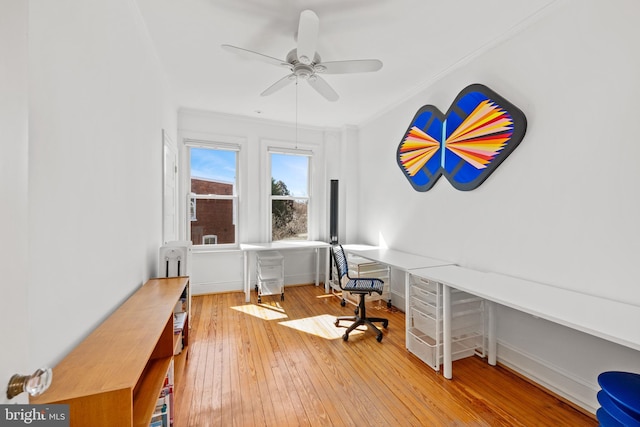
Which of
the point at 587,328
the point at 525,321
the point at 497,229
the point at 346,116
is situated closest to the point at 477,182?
the point at 497,229

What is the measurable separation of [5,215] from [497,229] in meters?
2.81

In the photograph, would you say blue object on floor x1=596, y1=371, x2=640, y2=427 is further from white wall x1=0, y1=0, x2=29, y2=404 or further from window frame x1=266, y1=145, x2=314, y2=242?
window frame x1=266, y1=145, x2=314, y2=242

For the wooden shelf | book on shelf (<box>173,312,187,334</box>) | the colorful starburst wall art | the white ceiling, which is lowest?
book on shelf (<box>173,312,187,334</box>)

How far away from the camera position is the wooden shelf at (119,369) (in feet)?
2.95

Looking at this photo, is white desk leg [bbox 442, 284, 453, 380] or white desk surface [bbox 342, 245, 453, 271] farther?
white desk surface [bbox 342, 245, 453, 271]

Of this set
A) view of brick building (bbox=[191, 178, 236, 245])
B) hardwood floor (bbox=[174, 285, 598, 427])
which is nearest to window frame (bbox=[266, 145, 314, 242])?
view of brick building (bbox=[191, 178, 236, 245])

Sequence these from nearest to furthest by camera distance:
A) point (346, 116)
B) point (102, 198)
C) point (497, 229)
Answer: point (102, 198) → point (497, 229) → point (346, 116)

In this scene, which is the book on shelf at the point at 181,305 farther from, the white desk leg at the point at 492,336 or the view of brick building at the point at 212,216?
the white desk leg at the point at 492,336

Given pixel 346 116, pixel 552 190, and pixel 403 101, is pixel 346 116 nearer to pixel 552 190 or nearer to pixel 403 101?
pixel 403 101

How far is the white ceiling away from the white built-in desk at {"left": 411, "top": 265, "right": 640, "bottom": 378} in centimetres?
200

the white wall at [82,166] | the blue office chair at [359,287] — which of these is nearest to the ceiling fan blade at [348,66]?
the white wall at [82,166]

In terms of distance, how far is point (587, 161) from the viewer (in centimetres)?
176

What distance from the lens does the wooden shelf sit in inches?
35.4

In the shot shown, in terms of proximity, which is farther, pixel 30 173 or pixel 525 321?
pixel 525 321
